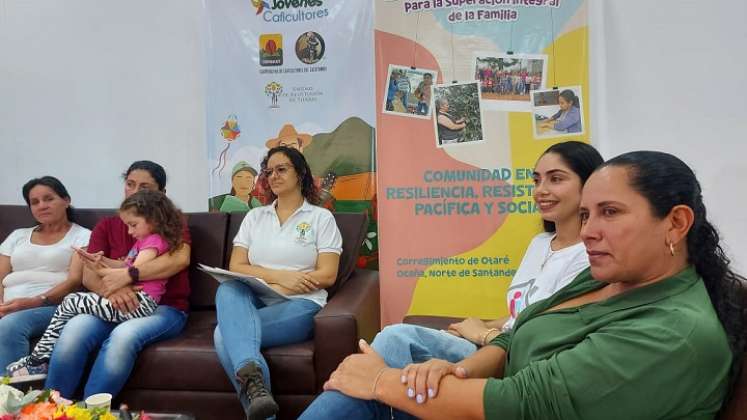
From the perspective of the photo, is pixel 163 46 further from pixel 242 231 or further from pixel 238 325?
pixel 238 325

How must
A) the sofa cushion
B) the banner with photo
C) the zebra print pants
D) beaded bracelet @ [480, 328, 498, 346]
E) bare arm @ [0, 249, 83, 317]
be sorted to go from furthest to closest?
1. the banner with photo
2. bare arm @ [0, 249, 83, 317]
3. the zebra print pants
4. the sofa cushion
5. beaded bracelet @ [480, 328, 498, 346]

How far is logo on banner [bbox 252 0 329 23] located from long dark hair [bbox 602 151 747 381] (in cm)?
248

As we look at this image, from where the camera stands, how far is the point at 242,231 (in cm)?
275

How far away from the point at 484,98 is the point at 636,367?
1953mm

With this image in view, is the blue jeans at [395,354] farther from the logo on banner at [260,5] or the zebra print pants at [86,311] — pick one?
the logo on banner at [260,5]

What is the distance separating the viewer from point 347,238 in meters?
2.82

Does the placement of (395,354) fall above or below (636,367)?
below

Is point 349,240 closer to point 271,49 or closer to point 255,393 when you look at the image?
point 255,393

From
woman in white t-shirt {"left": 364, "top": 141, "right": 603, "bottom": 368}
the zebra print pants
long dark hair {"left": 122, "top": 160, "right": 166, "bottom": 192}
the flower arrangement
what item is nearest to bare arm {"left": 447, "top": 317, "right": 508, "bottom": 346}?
woman in white t-shirt {"left": 364, "top": 141, "right": 603, "bottom": 368}

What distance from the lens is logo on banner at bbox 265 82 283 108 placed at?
332 centimetres

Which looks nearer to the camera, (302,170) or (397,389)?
(397,389)

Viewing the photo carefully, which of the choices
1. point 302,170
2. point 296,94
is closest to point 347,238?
point 302,170

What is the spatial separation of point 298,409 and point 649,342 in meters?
1.55

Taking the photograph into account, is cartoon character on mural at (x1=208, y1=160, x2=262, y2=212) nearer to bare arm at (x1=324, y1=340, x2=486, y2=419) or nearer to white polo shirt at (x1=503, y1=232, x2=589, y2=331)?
white polo shirt at (x1=503, y1=232, x2=589, y2=331)
